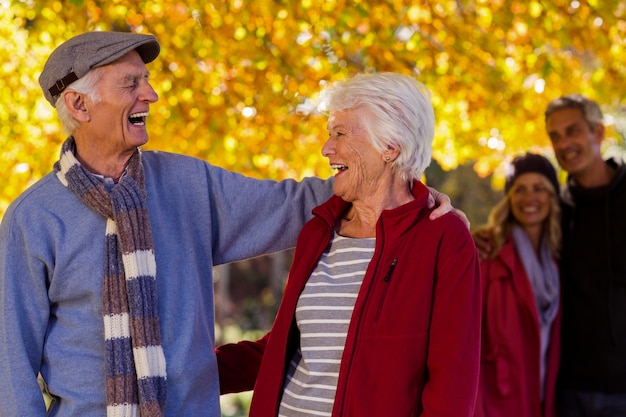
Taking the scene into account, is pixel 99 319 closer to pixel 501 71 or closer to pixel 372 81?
pixel 372 81

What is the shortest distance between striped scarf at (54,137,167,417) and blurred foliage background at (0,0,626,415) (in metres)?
2.03

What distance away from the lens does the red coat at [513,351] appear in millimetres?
4367

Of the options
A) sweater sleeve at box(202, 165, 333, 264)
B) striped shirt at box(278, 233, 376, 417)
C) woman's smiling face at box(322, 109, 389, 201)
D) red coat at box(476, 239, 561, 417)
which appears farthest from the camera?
red coat at box(476, 239, 561, 417)

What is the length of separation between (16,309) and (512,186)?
2.75 meters

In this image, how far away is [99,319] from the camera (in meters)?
2.84

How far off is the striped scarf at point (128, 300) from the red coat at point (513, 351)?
203 cm

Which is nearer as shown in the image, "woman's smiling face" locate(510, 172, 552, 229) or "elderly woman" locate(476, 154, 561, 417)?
"elderly woman" locate(476, 154, 561, 417)

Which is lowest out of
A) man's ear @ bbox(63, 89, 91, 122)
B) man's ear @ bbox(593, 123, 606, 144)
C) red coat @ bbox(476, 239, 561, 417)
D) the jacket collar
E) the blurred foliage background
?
red coat @ bbox(476, 239, 561, 417)

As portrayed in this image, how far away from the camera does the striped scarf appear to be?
278cm

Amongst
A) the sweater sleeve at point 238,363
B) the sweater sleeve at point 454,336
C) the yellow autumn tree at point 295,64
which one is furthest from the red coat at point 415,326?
the yellow autumn tree at point 295,64

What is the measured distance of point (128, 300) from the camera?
9.18 ft

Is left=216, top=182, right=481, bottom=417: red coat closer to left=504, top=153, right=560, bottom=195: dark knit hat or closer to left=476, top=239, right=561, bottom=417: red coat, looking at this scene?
left=476, top=239, right=561, bottom=417: red coat

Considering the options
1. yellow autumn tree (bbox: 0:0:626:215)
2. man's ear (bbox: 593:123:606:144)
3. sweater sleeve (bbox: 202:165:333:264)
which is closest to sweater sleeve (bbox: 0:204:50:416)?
sweater sleeve (bbox: 202:165:333:264)

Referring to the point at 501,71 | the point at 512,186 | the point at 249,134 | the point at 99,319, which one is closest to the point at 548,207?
the point at 512,186
